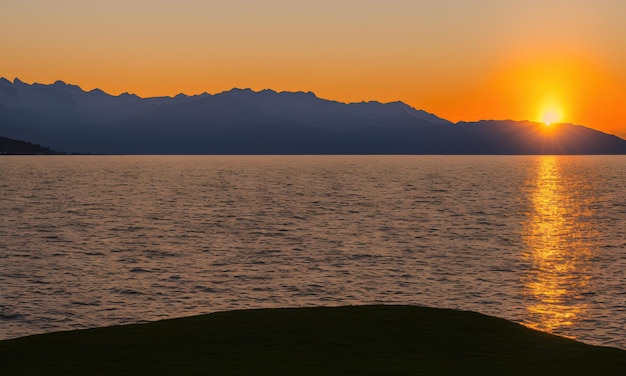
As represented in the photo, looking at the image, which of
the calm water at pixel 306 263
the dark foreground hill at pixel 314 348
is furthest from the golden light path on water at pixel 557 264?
the dark foreground hill at pixel 314 348

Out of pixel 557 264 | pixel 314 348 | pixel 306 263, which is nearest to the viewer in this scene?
pixel 314 348

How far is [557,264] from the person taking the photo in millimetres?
58281

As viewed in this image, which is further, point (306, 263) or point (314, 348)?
point (306, 263)

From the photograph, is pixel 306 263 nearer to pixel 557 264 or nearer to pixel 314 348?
Answer: pixel 557 264

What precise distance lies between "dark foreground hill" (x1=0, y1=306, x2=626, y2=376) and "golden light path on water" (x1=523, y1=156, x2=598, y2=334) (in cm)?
1483

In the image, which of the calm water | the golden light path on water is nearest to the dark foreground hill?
the calm water

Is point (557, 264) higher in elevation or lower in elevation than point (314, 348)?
lower

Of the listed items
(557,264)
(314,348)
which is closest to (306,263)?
(557,264)

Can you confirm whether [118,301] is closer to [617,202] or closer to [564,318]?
[564,318]

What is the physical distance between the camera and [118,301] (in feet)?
139

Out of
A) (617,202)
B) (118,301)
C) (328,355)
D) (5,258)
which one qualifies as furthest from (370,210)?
(328,355)

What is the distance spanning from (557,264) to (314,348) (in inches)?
1615

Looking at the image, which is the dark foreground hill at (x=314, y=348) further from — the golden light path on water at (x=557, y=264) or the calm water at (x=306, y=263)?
the golden light path on water at (x=557, y=264)

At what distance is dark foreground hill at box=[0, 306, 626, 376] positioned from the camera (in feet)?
63.7
